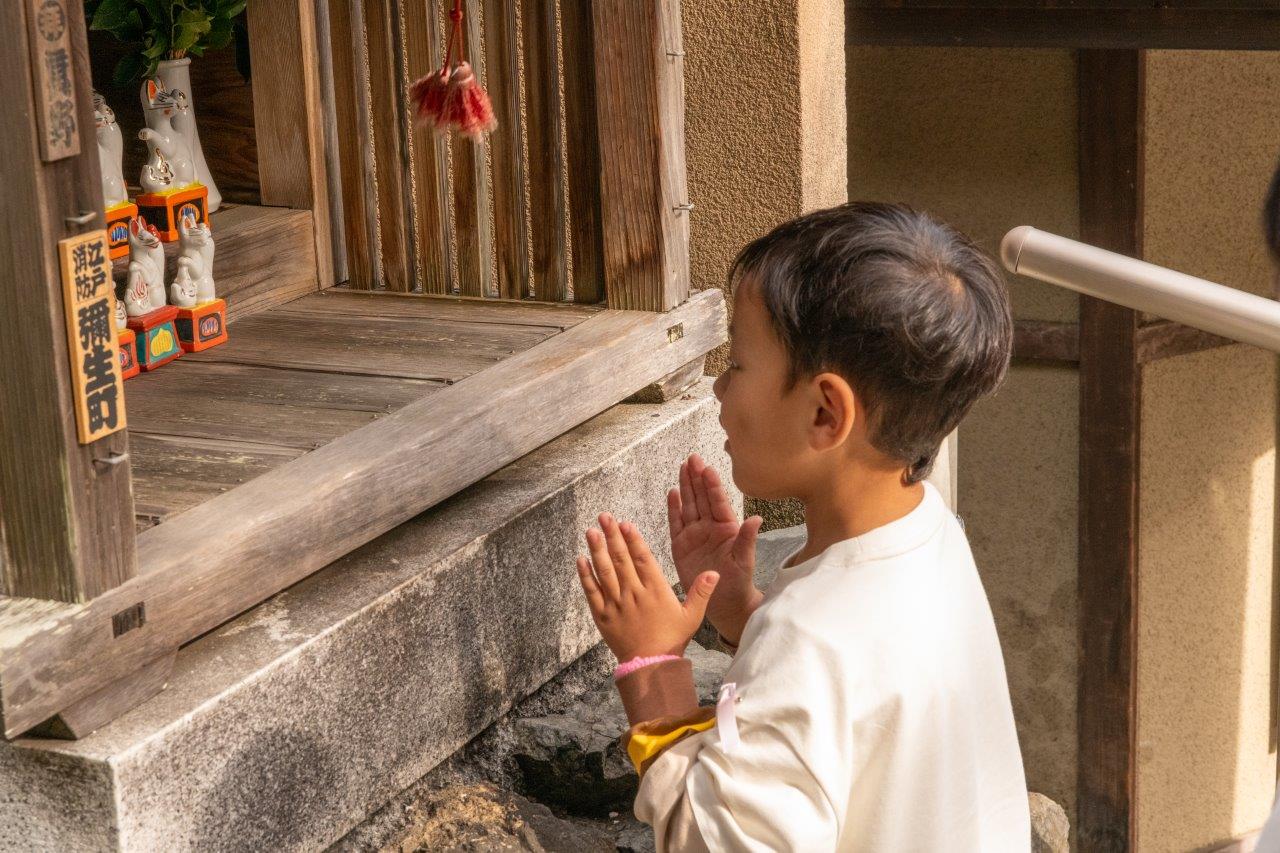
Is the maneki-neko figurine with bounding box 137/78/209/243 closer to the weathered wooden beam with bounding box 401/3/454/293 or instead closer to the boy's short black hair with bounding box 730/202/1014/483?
the weathered wooden beam with bounding box 401/3/454/293

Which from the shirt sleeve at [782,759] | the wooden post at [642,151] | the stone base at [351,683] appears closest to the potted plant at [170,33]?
the wooden post at [642,151]

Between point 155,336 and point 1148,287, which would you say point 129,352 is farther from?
point 1148,287

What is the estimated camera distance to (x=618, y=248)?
120 inches

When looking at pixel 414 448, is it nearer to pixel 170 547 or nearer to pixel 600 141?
pixel 170 547

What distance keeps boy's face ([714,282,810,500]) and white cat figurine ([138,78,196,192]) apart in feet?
5.42

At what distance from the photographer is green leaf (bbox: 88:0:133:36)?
9.82ft

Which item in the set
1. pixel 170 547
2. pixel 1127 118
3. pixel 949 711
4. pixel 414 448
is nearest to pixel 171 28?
pixel 414 448

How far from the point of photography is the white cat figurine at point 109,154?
9.08 ft

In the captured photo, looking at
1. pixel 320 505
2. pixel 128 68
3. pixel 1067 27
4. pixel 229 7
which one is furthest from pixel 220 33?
pixel 1067 27

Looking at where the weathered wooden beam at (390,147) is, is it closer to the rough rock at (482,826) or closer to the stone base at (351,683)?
the stone base at (351,683)

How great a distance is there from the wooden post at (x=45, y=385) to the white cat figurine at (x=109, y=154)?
1.16 metres

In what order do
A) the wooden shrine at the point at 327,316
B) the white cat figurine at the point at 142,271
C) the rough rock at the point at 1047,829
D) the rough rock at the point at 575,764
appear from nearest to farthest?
the wooden shrine at the point at 327,316
the rough rock at the point at 575,764
the white cat figurine at the point at 142,271
the rough rock at the point at 1047,829

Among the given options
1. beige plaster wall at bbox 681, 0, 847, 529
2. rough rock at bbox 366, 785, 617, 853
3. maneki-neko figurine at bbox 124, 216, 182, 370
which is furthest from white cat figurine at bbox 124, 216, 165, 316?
beige plaster wall at bbox 681, 0, 847, 529

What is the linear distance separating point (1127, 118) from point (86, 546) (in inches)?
184
